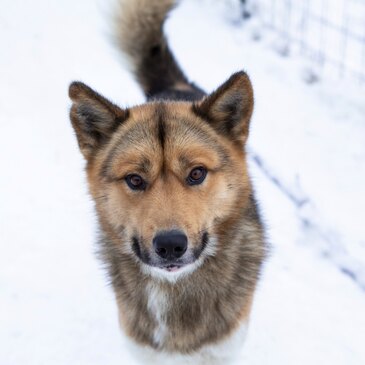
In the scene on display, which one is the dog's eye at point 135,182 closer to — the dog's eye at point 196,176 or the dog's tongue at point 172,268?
the dog's eye at point 196,176

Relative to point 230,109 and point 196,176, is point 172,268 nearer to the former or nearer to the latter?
point 196,176

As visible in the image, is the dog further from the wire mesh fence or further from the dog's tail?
the wire mesh fence

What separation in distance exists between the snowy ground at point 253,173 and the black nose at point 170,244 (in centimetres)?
164

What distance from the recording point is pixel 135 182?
307cm

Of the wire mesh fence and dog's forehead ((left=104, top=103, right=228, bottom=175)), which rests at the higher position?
dog's forehead ((left=104, top=103, right=228, bottom=175))

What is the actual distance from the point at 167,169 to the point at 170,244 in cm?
45

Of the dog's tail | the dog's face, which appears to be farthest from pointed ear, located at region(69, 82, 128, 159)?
the dog's tail

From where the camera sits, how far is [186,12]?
8211mm

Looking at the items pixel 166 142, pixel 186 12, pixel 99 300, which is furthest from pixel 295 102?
pixel 166 142

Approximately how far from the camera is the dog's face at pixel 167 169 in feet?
9.48

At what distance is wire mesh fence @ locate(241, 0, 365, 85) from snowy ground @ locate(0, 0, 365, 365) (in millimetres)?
247

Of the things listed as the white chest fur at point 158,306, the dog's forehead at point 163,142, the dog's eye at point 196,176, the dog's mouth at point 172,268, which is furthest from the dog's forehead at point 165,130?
the white chest fur at point 158,306

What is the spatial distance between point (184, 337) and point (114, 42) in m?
2.94

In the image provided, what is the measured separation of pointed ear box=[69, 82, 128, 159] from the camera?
3120 mm
